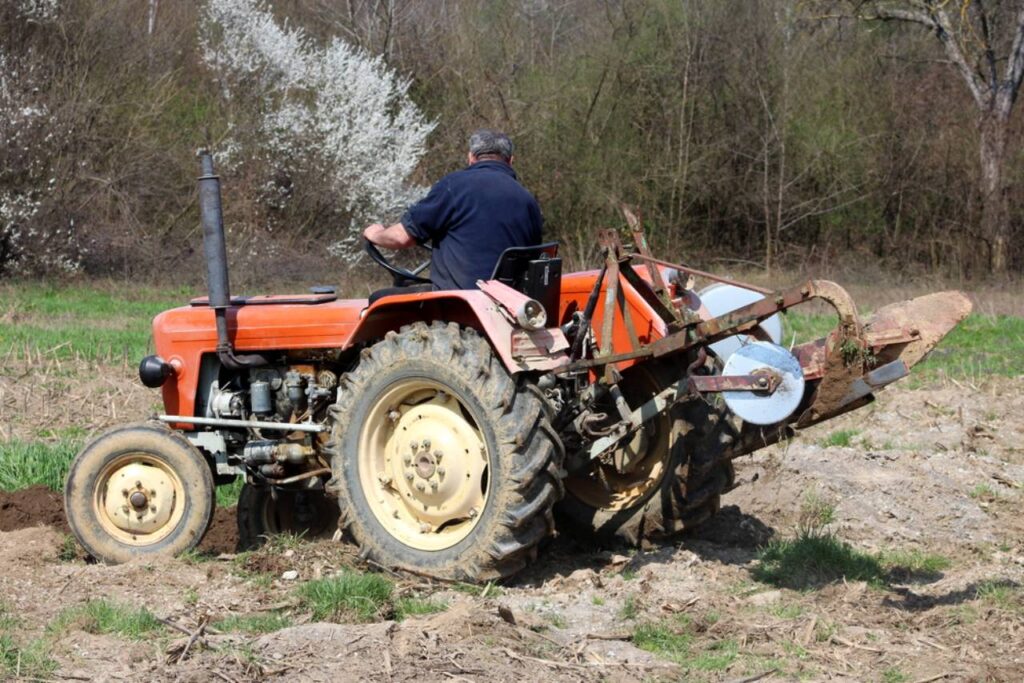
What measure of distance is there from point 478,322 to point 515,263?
12.0 inches

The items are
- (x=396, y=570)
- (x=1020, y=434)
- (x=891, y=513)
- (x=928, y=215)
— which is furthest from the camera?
(x=928, y=215)

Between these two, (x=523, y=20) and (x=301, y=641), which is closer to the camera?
(x=301, y=641)

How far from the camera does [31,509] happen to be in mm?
6930

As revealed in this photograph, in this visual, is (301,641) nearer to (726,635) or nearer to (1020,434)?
(726,635)

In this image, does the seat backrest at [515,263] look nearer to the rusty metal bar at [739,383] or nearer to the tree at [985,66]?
the rusty metal bar at [739,383]

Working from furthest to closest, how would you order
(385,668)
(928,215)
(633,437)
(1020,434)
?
(928,215) < (1020,434) < (633,437) < (385,668)

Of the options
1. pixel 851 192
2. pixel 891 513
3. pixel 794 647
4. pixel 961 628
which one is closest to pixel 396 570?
pixel 794 647

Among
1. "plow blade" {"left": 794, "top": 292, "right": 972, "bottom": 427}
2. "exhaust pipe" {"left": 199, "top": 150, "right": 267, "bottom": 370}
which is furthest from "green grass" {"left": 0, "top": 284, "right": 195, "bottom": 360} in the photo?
"plow blade" {"left": 794, "top": 292, "right": 972, "bottom": 427}

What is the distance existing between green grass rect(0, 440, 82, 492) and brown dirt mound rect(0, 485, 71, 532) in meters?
0.26

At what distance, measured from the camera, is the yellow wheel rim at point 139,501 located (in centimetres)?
622

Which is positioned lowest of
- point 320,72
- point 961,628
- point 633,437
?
point 961,628

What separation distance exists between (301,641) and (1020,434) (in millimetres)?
5974

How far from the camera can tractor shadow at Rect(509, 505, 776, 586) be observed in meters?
6.03

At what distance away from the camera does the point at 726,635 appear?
504 centimetres
